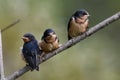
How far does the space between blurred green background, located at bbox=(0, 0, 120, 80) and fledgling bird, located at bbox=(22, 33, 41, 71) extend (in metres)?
4.78

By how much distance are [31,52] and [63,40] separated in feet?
21.8

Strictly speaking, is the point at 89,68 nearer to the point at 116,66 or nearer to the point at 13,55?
the point at 116,66

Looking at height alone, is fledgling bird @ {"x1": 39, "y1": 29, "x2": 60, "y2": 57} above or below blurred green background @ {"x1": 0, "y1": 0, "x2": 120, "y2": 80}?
above

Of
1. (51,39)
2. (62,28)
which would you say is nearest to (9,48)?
(62,28)

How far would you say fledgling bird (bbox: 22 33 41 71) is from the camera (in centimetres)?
372

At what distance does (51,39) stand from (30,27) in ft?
21.3

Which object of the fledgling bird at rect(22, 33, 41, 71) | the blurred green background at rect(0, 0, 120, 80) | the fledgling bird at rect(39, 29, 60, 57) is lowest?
the blurred green background at rect(0, 0, 120, 80)

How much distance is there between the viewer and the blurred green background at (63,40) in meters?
9.78

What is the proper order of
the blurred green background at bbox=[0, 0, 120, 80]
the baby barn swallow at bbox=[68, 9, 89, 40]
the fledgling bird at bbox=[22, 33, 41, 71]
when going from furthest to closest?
the blurred green background at bbox=[0, 0, 120, 80], the baby barn swallow at bbox=[68, 9, 89, 40], the fledgling bird at bbox=[22, 33, 41, 71]

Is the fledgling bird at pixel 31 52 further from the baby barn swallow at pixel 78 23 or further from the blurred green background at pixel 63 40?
the blurred green background at pixel 63 40

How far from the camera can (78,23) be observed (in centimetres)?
412

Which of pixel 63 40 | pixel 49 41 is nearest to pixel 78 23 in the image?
pixel 49 41

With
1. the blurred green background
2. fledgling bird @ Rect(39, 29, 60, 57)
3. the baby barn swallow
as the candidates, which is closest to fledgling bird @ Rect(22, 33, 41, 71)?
fledgling bird @ Rect(39, 29, 60, 57)

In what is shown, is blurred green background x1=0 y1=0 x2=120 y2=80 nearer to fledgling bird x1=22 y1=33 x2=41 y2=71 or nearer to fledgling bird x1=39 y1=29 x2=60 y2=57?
fledgling bird x1=22 y1=33 x2=41 y2=71
